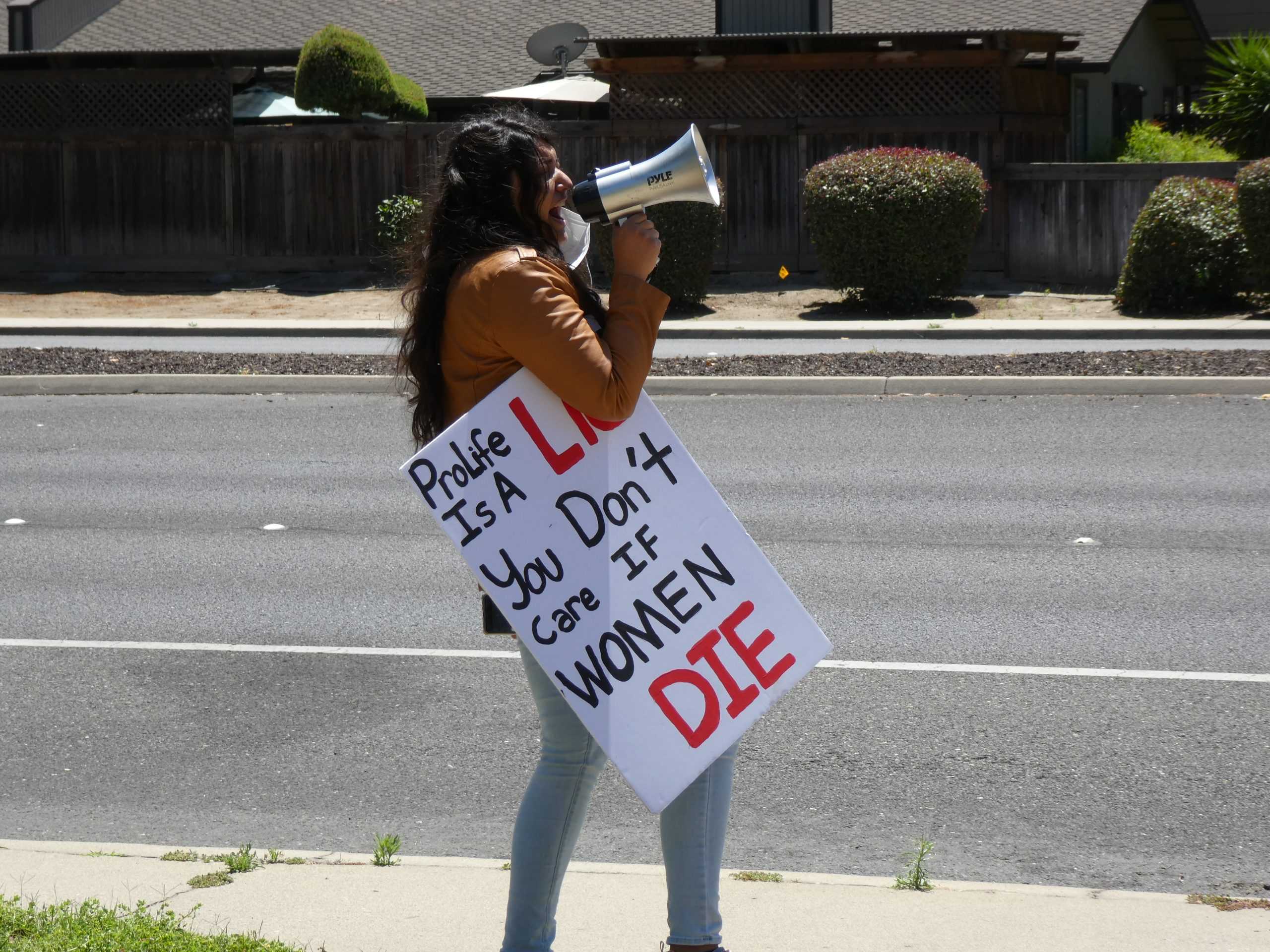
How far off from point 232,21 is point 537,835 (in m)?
27.2

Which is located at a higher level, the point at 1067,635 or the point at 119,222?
the point at 119,222

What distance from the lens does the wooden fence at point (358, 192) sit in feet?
65.8

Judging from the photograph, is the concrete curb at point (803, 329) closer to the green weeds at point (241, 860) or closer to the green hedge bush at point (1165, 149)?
the green hedge bush at point (1165, 149)

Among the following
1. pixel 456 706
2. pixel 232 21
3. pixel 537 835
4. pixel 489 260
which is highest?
pixel 232 21

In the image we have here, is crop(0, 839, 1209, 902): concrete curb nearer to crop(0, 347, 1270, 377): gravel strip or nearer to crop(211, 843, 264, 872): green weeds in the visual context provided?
crop(211, 843, 264, 872): green weeds

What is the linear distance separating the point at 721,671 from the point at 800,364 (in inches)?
421

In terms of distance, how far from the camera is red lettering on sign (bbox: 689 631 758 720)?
311 centimetres

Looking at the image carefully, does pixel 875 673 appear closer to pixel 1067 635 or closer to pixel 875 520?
pixel 1067 635

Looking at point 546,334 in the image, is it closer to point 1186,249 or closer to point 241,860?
point 241,860

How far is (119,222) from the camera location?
2367cm

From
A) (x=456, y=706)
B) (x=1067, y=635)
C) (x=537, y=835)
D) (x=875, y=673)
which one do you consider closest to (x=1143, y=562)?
(x=1067, y=635)

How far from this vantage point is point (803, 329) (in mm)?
16859

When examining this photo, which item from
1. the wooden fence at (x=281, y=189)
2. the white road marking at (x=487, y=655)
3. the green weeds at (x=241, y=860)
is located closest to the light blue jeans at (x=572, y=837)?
the green weeds at (x=241, y=860)

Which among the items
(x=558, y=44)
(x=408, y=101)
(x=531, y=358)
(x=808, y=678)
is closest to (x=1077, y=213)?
(x=558, y=44)
